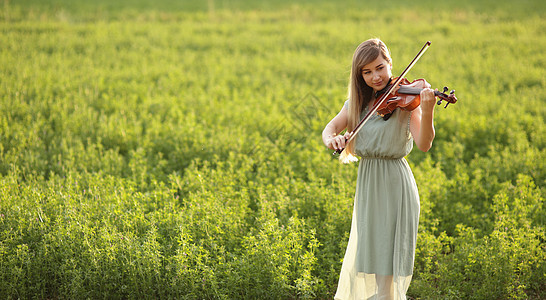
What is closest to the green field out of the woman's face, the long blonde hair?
the long blonde hair

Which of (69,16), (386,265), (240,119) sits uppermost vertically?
(69,16)

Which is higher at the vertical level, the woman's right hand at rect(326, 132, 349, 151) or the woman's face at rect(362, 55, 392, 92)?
the woman's face at rect(362, 55, 392, 92)

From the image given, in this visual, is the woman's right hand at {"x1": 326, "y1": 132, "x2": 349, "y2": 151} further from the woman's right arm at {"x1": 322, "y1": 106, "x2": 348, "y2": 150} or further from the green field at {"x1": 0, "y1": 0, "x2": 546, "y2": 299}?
the green field at {"x1": 0, "y1": 0, "x2": 546, "y2": 299}

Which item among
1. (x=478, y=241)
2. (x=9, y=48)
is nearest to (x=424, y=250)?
(x=478, y=241)

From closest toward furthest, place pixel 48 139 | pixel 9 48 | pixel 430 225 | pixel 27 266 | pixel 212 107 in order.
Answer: pixel 27 266 < pixel 430 225 < pixel 48 139 < pixel 212 107 < pixel 9 48

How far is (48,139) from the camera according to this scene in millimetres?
8258

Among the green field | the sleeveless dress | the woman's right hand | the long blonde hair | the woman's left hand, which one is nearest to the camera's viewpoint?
the woman's left hand

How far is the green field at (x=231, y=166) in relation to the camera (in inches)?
186

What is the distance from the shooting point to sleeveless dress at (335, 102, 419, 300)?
373cm

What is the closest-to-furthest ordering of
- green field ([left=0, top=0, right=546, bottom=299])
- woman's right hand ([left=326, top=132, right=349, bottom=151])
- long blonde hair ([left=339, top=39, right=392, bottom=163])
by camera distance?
woman's right hand ([left=326, top=132, right=349, bottom=151]), long blonde hair ([left=339, top=39, right=392, bottom=163]), green field ([left=0, top=0, right=546, bottom=299])

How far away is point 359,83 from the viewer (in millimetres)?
3812

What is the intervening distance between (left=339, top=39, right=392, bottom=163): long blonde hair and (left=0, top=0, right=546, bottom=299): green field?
0.50m

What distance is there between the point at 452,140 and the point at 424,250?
3930 mm

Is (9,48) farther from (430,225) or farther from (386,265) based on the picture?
(386,265)
